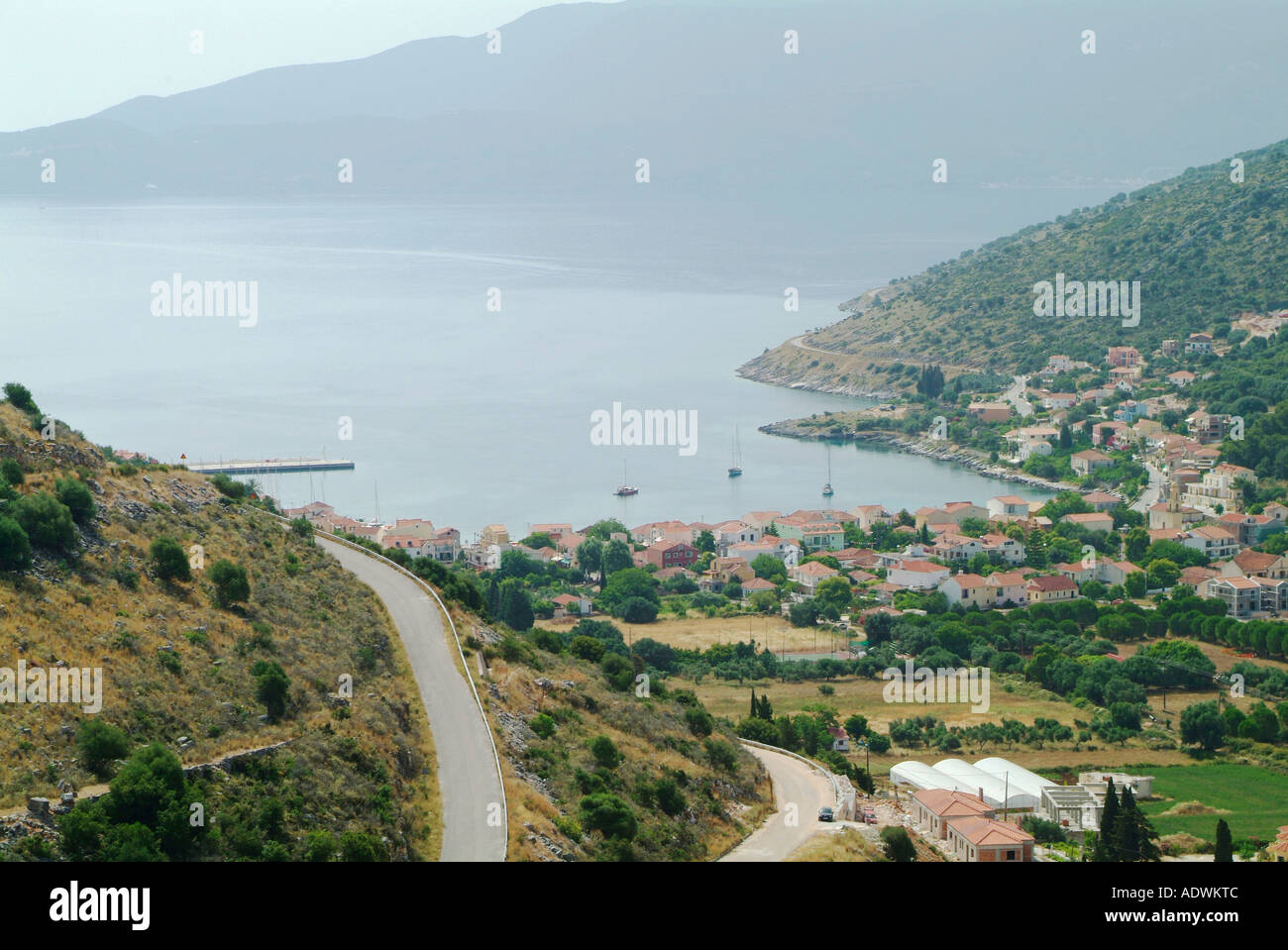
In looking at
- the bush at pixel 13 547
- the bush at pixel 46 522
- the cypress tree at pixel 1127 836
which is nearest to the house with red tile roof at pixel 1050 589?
the cypress tree at pixel 1127 836

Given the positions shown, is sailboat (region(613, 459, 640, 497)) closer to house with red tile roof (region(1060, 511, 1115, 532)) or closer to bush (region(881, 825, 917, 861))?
house with red tile roof (region(1060, 511, 1115, 532))

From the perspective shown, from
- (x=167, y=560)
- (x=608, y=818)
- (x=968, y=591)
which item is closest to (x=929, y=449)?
Answer: (x=968, y=591)

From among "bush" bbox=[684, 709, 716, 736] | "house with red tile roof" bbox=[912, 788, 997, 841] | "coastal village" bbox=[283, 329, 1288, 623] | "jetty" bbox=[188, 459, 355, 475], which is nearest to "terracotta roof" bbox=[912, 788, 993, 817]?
"house with red tile roof" bbox=[912, 788, 997, 841]

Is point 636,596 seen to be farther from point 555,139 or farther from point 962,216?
point 555,139

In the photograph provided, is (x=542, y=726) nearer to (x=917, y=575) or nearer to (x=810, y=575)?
(x=917, y=575)
